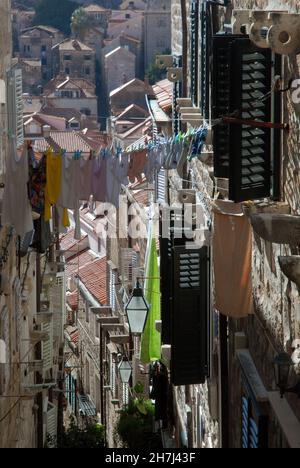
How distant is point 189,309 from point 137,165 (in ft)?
6.63

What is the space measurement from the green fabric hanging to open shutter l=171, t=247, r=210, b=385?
18.3 ft

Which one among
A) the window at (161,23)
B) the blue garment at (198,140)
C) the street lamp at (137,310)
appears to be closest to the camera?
the blue garment at (198,140)

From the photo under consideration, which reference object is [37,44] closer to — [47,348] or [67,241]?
[67,241]

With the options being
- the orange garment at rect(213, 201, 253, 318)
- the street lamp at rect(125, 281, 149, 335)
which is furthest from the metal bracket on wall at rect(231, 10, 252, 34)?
the street lamp at rect(125, 281, 149, 335)

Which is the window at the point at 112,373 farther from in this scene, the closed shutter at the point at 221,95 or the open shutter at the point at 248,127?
the open shutter at the point at 248,127

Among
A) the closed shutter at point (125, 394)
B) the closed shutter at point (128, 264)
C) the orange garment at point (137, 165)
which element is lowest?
the closed shutter at point (125, 394)

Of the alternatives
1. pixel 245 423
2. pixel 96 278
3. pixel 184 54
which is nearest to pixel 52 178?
pixel 245 423

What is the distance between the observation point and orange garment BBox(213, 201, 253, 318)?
11422mm

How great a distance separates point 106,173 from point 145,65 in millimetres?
101072

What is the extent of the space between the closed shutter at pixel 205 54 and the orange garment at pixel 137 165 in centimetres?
107

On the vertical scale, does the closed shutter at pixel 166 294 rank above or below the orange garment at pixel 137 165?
below

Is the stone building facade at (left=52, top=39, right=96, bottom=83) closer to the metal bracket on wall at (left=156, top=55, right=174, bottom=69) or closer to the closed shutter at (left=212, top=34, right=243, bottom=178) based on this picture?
the metal bracket on wall at (left=156, top=55, right=174, bottom=69)

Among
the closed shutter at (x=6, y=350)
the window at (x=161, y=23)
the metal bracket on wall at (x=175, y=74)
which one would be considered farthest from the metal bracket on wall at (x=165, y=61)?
the window at (x=161, y=23)

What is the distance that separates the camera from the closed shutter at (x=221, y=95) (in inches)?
433
